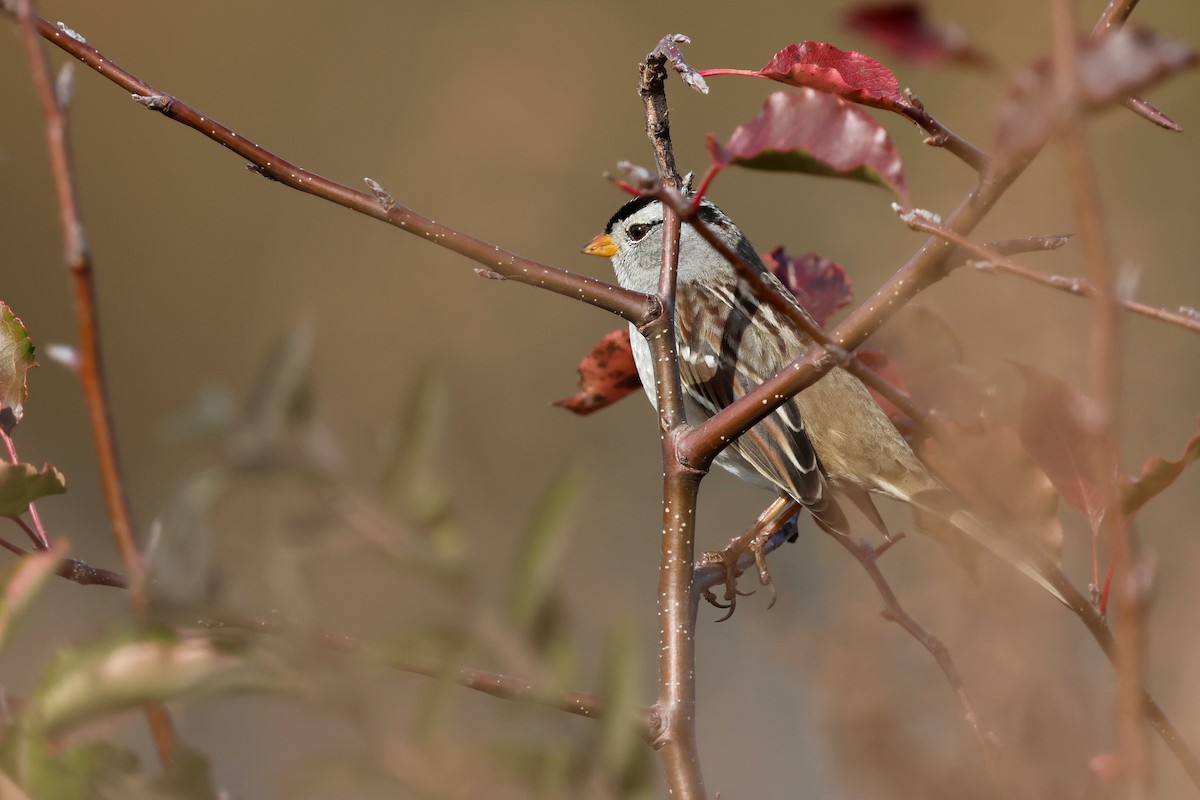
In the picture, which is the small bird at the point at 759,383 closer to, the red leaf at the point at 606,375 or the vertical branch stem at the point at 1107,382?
the red leaf at the point at 606,375

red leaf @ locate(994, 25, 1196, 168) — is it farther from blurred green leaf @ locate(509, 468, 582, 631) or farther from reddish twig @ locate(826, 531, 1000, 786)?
reddish twig @ locate(826, 531, 1000, 786)

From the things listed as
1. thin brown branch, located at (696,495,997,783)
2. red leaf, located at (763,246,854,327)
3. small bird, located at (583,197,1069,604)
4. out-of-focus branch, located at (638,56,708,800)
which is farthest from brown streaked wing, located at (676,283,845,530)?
out-of-focus branch, located at (638,56,708,800)

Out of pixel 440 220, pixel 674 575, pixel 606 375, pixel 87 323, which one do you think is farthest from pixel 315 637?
pixel 440 220

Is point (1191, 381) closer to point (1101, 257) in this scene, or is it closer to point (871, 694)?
point (871, 694)

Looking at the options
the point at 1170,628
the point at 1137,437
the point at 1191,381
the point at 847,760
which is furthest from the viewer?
the point at 1191,381

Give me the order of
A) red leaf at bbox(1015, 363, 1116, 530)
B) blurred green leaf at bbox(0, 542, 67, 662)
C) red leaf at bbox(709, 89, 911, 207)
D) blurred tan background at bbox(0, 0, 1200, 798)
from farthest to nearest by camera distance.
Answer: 1. blurred tan background at bbox(0, 0, 1200, 798)
2. red leaf at bbox(1015, 363, 1116, 530)
3. red leaf at bbox(709, 89, 911, 207)
4. blurred green leaf at bbox(0, 542, 67, 662)

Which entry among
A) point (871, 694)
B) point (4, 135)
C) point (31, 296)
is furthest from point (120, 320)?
point (871, 694)
